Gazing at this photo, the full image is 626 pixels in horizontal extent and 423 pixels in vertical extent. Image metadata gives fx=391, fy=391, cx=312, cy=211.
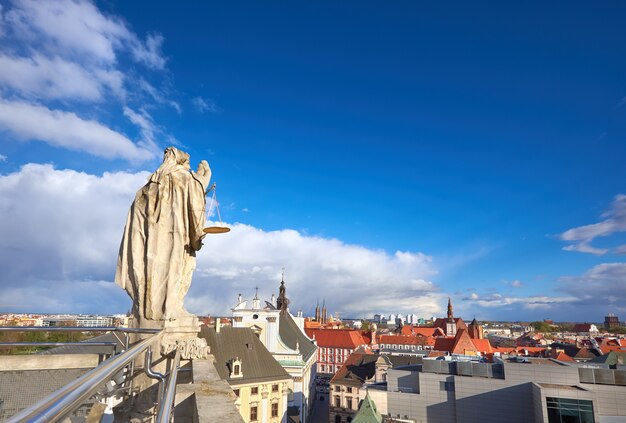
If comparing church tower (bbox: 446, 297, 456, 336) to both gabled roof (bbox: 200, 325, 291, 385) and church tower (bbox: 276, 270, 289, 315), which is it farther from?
gabled roof (bbox: 200, 325, 291, 385)

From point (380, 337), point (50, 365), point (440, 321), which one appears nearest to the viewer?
point (50, 365)

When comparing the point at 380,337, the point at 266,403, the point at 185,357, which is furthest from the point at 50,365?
the point at 380,337

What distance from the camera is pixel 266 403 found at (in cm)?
2975

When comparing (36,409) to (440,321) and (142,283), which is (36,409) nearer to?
(142,283)

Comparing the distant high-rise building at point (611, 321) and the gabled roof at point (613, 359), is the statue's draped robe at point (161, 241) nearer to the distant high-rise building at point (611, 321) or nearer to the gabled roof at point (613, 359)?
the gabled roof at point (613, 359)

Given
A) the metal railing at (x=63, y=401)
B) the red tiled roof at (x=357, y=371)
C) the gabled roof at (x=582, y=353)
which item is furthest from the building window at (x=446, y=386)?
the metal railing at (x=63, y=401)

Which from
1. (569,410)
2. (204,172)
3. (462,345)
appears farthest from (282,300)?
(204,172)

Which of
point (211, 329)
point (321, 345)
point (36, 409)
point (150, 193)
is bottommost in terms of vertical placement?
point (321, 345)

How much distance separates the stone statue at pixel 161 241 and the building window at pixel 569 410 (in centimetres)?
2692

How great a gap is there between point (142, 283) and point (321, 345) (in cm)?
7714

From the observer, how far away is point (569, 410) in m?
24.1

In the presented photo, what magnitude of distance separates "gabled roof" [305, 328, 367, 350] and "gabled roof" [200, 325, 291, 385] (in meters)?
47.7

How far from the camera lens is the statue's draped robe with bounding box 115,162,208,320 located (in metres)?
6.55

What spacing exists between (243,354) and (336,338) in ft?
169
